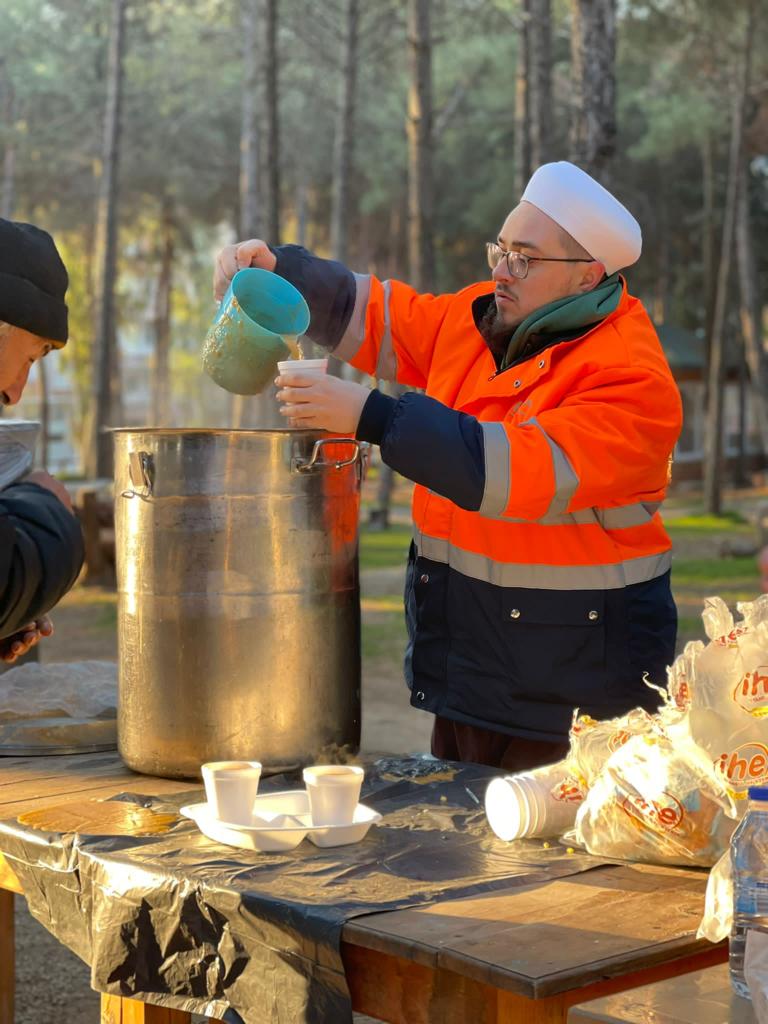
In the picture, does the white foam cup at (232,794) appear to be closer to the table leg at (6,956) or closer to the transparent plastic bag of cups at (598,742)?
the transparent plastic bag of cups at (598,742)

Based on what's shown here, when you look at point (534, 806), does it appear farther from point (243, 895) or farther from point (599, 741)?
point (243, 895)

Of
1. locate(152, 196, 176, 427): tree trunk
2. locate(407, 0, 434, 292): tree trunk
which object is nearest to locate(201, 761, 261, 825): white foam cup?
locate(407, 0, 434, 292): tree trunk

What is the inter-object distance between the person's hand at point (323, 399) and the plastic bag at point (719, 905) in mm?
1184

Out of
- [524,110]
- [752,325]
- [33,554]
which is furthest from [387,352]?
[752,325]

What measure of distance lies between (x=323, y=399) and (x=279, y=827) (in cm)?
83

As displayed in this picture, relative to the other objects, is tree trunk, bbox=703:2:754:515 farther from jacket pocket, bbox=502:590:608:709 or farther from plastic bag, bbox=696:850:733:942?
plastic bag, bbox=696:850:733:942

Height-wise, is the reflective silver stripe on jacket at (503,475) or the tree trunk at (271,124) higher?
the tree trunk at (271,124)

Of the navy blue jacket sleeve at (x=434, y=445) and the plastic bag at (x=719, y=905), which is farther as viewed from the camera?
the navy blue jacket sleeve at (x=434, y=445)

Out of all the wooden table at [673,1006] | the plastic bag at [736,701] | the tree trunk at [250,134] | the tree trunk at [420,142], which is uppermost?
the tree trunk at [250,134]

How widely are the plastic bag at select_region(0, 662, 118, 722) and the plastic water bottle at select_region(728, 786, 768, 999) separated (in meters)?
1.90

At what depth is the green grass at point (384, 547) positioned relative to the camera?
16.1 m

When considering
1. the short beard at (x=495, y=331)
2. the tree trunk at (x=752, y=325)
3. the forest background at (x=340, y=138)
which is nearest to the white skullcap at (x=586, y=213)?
the short beard at (x=495, y=331)

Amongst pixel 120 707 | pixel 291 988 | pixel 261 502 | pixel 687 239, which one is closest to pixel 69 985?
pixel 120 707

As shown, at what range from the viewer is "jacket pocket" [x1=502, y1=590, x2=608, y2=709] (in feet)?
9.77
